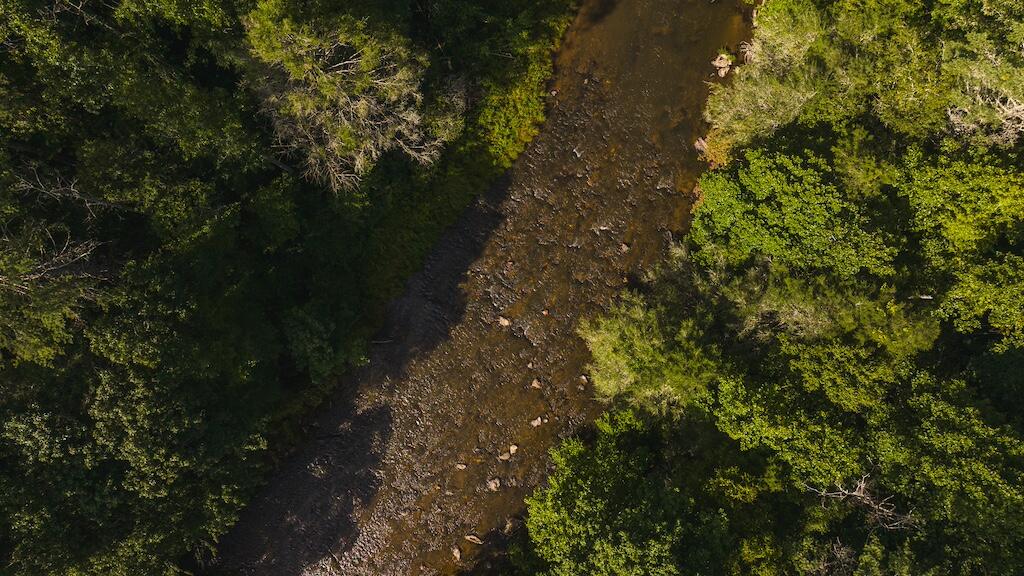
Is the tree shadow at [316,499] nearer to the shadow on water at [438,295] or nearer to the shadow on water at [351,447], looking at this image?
the shadow on water at [351,447]

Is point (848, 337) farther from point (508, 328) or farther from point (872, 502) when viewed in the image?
point (508, 328)

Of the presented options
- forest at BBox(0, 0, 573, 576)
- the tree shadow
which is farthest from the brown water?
forest at BBox(0, 0, 573, 576)

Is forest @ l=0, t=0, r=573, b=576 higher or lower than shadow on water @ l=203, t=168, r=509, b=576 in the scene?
higher

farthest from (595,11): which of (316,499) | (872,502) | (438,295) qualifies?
(316,499)

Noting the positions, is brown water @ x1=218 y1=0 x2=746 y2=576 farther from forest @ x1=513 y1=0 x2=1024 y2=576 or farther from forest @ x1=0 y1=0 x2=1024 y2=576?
forest @ x1=513 y1=0 x2=1024 y2=576

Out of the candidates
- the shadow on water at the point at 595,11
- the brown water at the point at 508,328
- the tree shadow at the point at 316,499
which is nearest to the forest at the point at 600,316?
the tree shadow at the point at 316,499

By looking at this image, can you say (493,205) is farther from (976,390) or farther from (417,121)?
(976,390)

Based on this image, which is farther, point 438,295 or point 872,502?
point 438,295

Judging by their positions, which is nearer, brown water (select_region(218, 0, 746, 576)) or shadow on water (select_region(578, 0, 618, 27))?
brown water (select_region(218, 0, 746, 576))
